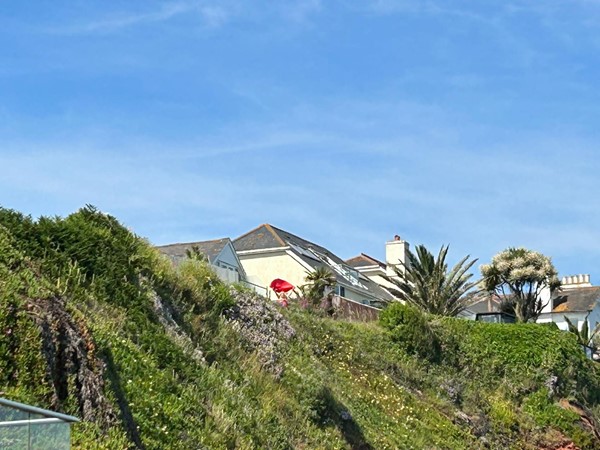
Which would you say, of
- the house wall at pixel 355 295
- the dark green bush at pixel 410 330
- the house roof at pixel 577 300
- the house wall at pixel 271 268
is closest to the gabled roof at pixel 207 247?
the house wall at pixel 271 268

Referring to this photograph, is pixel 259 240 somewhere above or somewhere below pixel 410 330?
above

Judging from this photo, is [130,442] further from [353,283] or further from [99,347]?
[353,283]

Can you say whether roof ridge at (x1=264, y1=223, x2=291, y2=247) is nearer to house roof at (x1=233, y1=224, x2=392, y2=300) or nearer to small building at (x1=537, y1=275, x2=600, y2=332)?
house roof at (x1=233, y1=224, x2=392, y2=300)

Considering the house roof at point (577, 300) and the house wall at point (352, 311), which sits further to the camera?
the house roof at point (577, 300)

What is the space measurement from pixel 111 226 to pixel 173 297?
6.70ft

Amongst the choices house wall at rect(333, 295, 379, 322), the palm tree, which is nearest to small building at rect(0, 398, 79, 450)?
the palm tree

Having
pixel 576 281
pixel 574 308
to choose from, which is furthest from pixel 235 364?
pixel 576 281

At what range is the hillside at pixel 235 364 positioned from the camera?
43.5 feet

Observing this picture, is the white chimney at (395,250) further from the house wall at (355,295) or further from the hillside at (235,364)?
the hillside at (235,364)

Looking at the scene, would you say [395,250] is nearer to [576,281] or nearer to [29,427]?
[576,281]

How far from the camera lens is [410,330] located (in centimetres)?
3184

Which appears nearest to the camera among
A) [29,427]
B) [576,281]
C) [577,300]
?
[29,427]

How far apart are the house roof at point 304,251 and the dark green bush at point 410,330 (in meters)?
20.5

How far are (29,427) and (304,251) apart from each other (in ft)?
160
